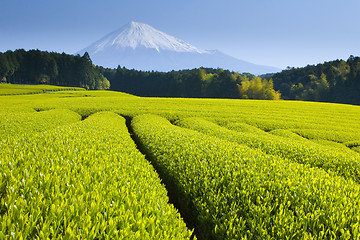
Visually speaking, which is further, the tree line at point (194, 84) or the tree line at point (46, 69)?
the tree line at point (46, 69)

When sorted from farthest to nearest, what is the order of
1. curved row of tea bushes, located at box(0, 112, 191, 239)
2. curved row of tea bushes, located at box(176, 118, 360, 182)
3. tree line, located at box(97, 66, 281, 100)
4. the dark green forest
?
tree line, located at box(97, 66, 281, 100), the dark green forest, curved row of tea bushes, located at box(176, 118, 360, 182), curved row of tea bushes, located at box(0, 112, 191, 239)

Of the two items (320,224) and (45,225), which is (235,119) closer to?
(320,224)

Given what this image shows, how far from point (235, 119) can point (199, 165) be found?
1687 cm

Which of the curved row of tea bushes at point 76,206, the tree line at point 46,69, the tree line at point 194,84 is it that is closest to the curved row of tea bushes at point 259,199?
the curved row of tea bushes at point 76,206

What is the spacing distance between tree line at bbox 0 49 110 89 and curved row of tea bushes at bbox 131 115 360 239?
4425 inches

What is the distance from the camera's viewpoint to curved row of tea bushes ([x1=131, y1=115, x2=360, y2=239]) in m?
4.10

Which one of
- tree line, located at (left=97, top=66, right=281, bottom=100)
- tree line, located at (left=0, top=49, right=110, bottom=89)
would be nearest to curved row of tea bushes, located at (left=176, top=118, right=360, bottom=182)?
tree line, located at (left=97, top=66, right=281, bottom=100)

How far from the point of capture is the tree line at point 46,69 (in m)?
95.5

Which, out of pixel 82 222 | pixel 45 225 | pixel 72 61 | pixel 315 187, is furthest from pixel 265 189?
pixel 72 61

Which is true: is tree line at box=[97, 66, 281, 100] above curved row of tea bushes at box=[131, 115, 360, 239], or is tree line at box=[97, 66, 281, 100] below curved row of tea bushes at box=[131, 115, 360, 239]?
above

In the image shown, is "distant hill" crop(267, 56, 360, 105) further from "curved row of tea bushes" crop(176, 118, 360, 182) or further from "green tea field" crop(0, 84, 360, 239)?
"green tea field" crop(0, 84, 360, 239)

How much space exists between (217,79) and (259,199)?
101963 mm

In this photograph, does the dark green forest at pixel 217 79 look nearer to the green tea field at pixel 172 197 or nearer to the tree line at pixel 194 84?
the tree line at pixel 194 84

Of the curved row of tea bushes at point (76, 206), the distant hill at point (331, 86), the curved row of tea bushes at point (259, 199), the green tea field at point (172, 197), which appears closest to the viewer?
the curved row of tea bushes at point (76, 206)
